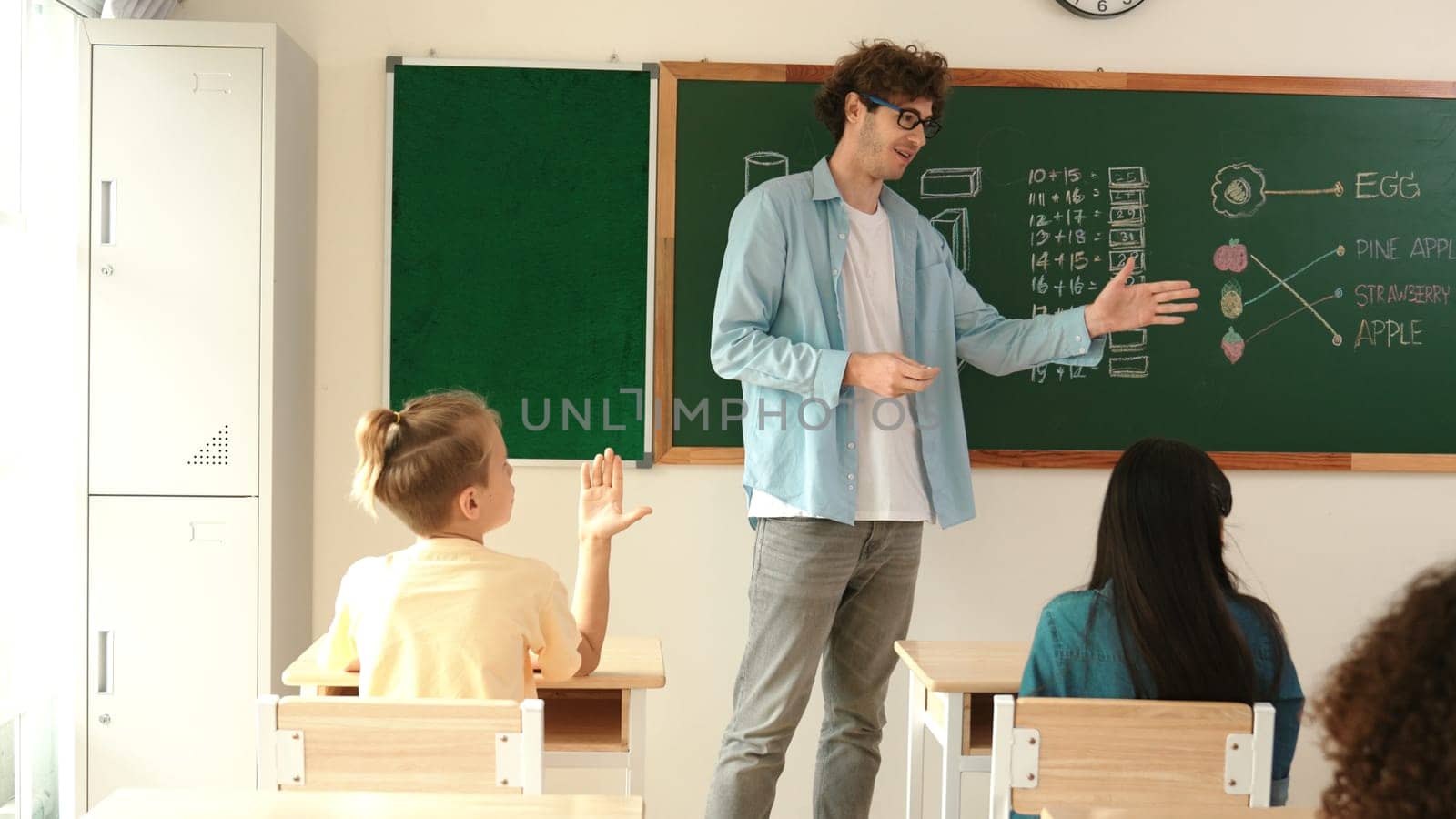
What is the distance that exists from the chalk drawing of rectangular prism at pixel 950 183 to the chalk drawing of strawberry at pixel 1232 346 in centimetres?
83

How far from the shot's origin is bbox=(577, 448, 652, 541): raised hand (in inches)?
85.9

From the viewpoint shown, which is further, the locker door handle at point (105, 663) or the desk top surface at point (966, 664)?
the locker door handle at point (105, 663)

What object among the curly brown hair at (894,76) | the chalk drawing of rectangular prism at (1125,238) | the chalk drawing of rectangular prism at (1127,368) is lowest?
the chalk drawing of rectangular prism at (1127,368)

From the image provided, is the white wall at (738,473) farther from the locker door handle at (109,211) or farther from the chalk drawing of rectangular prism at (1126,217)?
the locker door handle at (109,211)

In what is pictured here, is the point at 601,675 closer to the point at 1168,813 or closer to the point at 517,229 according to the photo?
the point at 1168,813

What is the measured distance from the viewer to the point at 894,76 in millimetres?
2889

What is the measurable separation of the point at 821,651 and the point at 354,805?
1565 mm

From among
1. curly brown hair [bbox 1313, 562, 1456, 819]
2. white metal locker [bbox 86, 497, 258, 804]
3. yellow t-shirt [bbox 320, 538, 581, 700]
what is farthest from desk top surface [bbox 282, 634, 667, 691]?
curly brown hair [bbox 1313, 562, 1456, 819]

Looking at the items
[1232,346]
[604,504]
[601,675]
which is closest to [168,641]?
[601,675]

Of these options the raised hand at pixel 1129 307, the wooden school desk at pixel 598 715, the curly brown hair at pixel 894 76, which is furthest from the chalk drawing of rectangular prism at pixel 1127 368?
the wooden school desk at pixel 598 715

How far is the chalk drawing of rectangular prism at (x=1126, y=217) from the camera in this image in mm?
3526

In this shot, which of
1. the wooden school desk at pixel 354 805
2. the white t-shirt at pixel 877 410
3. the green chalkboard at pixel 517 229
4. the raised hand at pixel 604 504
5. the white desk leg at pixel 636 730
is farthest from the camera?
the green chalkboard at pixel 517 229

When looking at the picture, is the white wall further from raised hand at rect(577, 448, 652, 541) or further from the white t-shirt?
raised hand at rect(577, 448, 652, 541)

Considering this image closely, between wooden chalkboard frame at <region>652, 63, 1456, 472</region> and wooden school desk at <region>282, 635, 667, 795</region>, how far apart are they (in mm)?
1098
